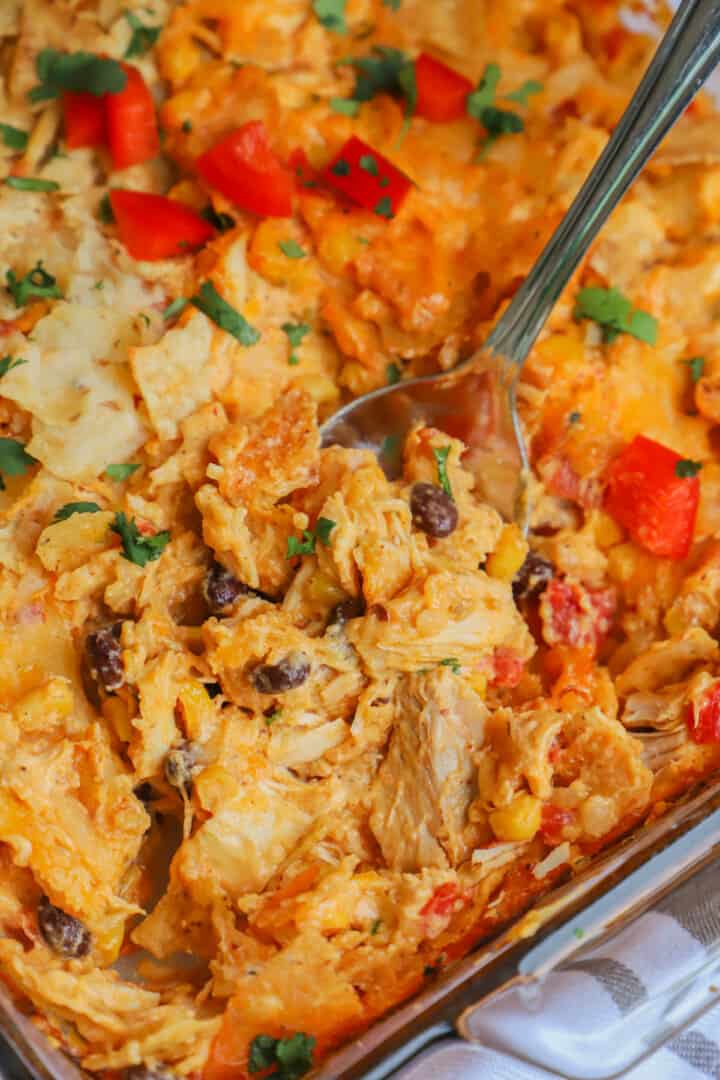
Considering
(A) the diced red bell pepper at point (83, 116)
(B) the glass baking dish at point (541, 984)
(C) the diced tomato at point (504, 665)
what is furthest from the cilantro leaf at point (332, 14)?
(B) the glass baking dish at point (541, 984)

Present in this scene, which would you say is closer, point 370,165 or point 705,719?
point 705,719

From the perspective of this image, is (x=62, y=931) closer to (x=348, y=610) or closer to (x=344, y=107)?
(x=348, y=610)

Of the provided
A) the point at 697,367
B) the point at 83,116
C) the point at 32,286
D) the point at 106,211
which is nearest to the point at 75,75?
the point at 83,116

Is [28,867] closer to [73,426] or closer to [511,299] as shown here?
[73,426]

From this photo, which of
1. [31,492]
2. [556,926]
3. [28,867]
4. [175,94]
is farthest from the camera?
[175,94]

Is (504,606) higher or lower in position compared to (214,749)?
higher

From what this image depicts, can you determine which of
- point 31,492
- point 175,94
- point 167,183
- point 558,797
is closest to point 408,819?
point 558,797

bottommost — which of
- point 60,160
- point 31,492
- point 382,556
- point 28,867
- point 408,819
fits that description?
point 28,867

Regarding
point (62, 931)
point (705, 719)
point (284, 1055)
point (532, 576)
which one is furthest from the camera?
point (532, 576)
